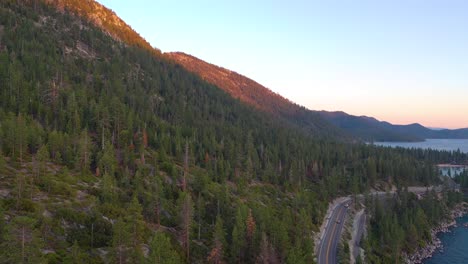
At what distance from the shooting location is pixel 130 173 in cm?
8950

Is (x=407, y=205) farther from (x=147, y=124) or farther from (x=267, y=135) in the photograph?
(x=147, y=124)

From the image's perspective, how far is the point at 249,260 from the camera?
66875mm

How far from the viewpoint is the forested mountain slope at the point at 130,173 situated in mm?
53938

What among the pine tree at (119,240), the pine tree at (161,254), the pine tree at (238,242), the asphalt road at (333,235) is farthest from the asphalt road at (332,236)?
the pine tree at (119,240)

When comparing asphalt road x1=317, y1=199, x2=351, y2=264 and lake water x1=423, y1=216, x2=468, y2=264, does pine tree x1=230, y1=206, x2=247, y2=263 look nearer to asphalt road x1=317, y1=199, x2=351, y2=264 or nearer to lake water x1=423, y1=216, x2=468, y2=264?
asphalt road x1=317, y1=199, x2=351, y2=264

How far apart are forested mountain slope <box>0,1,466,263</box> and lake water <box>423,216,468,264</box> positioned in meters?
34.9

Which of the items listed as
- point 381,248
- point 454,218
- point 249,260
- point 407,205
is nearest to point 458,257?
point 381,248

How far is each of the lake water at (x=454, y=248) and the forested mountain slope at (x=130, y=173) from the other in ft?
114

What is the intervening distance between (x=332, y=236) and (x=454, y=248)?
42685mm

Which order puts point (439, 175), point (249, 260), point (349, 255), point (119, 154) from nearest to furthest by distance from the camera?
point (249, 260) → point (349, 255) → point (119, 154) → point (439, 175)

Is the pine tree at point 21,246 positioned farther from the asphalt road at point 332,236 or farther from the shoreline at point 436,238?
the shoreline at point 436,238

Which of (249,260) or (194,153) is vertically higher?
(194,153)

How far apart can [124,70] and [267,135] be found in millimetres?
91189

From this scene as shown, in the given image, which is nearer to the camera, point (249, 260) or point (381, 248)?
point (249, 260)
